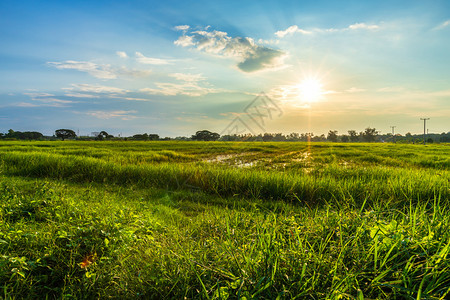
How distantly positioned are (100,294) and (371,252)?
2381 mm

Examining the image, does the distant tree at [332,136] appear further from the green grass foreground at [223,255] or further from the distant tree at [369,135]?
the green grass foreground at [223,255]

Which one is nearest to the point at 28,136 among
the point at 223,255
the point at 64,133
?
the point at 64,133

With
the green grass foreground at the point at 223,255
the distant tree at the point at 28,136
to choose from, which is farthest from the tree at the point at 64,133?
the green grass foreground at the point at 223,255

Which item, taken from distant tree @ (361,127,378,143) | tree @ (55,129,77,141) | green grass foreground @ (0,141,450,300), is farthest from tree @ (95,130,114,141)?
distant tree @ (361,127,378,143)

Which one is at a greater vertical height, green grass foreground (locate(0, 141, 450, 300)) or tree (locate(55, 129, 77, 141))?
tree (locate(55, 129, 77, 141))

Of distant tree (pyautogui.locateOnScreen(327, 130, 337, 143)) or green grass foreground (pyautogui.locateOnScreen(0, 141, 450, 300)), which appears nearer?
green grass foreground (pyautogui.locateOnScreen(0, 141, 450, 300))

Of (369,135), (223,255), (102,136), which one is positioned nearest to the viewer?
(223,255)

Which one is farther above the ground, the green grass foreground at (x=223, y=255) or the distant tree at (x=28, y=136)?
the distant tree at (x=28, y=136)

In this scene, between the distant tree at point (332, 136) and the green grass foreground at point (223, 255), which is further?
the distant tree at point (332, 136)

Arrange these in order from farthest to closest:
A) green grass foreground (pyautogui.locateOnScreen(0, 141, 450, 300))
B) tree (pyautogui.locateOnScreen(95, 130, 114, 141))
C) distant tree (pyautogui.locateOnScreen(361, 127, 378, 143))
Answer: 1. distant tree (pyautogui.locateOnScreen(361, 127, 378, 143))
2. tree (pyautogui.locateOnScreen(95, 130, 114, 141))
3. green grass foreground (pyautogui.locateOnScreen(0, 141, 450, 300))

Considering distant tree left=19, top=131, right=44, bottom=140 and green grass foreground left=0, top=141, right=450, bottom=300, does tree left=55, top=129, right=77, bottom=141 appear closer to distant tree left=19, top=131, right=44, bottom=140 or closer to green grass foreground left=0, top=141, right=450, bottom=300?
distant tree left=19, top=131, right=44, bottom=140

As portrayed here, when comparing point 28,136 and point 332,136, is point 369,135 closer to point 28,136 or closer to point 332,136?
point 332,136

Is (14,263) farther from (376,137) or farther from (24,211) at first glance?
(376,137)

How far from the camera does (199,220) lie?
378cm
